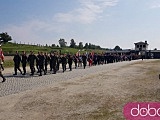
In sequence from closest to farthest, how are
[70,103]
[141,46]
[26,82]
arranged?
1. [70,103]
2. [26,82]
3. [141,46]

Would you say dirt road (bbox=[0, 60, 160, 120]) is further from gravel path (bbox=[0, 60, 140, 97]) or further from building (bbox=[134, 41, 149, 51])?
building (bbox=[134, 41, 149, 51])

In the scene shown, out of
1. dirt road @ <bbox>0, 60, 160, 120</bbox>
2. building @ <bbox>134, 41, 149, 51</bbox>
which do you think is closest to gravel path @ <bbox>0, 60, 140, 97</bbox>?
dirt road @ <bbox>0, 60, 160, 120</bbox>

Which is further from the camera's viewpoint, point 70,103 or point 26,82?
point 26,82

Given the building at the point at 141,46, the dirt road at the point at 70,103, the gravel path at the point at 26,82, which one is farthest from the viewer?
the building at the point at 141,46

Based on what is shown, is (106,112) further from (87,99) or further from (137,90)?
(137,90)

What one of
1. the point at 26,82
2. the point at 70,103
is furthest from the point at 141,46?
the point at 70,103

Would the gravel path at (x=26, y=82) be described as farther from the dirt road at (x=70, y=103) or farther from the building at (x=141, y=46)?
the building at (x=141, y=46)

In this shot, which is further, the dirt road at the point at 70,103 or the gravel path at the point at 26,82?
the gravel path at the point at 26,82

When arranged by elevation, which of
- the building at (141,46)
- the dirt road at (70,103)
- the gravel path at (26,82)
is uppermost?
the building at (141,46)

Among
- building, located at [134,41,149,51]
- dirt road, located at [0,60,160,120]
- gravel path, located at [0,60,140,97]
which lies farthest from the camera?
building, located at [134,41,149,51]

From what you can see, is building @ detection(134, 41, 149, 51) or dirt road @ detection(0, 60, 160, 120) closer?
dirt road @ detection(0, 60, 160, 120)

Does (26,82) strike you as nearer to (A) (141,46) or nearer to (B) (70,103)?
(B) (70,103)

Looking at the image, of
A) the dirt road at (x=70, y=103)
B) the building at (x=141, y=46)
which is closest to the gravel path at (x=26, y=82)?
the dirt road at (x=70, y=103)

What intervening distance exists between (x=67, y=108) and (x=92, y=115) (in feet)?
4.69
